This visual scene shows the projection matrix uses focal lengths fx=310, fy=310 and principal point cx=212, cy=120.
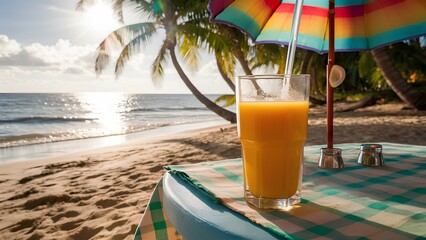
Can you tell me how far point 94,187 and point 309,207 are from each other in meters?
3.29

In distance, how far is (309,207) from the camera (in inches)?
27.1

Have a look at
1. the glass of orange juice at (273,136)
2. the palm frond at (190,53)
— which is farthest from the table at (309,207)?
the palm frond at (190,53)

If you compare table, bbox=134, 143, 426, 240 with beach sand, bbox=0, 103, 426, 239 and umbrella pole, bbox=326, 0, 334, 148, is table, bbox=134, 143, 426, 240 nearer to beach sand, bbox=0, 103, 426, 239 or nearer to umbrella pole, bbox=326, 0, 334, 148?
umbrella pole, bbox=326, 0, 334, 148

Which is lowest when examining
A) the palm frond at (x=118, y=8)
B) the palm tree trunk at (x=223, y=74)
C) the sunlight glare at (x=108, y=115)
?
the sunlight glare at (x=108, y=115)

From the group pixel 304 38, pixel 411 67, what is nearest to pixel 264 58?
pixel 411 67

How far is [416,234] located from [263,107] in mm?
386

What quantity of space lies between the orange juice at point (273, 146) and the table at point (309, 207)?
6cm

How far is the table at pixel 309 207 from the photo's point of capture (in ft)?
1.85

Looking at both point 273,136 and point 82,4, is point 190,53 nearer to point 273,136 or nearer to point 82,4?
point 82,4

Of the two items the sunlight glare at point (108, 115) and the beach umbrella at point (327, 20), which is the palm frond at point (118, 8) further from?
the beach umbrella at point (327, 20)

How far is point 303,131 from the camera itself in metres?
0.79

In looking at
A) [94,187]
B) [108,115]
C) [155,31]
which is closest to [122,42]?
[155,31]

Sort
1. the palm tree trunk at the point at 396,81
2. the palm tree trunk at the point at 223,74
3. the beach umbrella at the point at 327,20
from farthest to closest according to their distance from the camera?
the palm tree trunk at the point at 223,74, the palm tree trunk at the point at 396,81, the beach umbrella at the point at 327,20

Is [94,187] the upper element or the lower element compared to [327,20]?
lower
